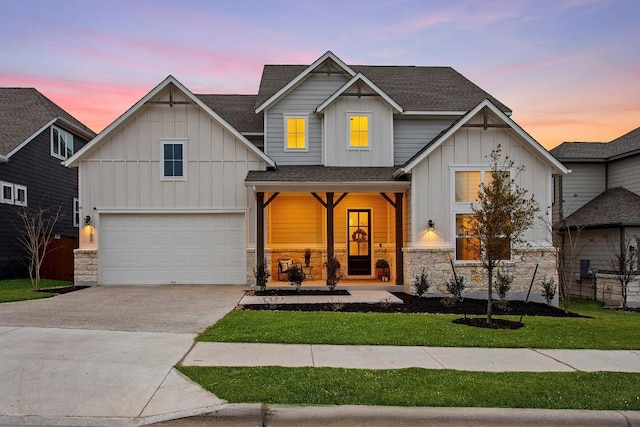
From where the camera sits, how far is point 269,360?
718 centimetres

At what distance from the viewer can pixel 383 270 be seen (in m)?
18.3

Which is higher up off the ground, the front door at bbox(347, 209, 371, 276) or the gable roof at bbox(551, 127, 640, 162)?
the gable roof at bbox(551, 127, 640, 162)

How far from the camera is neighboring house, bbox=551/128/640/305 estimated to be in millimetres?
19266

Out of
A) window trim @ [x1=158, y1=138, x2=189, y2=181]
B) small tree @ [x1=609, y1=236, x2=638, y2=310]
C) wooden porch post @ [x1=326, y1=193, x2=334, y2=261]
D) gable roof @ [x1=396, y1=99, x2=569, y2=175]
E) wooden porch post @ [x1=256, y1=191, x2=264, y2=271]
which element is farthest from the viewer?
window trim @ [x1=158, y1=138, x2=189, y2=181]

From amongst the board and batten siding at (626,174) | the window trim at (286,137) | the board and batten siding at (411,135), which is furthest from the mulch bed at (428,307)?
the board and batten siding at (626,174)

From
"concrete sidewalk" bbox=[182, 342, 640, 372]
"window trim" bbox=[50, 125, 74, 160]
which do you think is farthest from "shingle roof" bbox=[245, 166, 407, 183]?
"window trim" bbox=[50, 125, 74, 160]

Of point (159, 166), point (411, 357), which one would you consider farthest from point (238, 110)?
point (411, 357)

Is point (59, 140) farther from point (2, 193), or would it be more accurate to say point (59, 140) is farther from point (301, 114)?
point (301, 114)

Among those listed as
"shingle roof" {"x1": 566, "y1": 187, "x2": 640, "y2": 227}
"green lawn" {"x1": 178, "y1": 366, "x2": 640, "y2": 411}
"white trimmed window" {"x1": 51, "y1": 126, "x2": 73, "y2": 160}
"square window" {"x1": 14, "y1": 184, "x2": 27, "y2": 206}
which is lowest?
"green lawn" {"x1": 178, "y1": 366, "x2": 640, "y2": 411}

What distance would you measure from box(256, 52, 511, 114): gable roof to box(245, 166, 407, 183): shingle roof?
8.81ft

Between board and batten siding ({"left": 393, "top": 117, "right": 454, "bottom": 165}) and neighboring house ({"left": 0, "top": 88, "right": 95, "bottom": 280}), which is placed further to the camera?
neighboring house ({"left": 0, "top": 88, "right": 95, "bottom": 280})

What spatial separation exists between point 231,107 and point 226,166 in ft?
16.6

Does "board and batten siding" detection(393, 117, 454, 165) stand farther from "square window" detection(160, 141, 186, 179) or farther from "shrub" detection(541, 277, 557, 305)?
"square window" detection(160, 141, 186, 179)

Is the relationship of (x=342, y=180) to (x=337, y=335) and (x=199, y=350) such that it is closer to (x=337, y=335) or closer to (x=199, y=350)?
(x=337, y=335)
